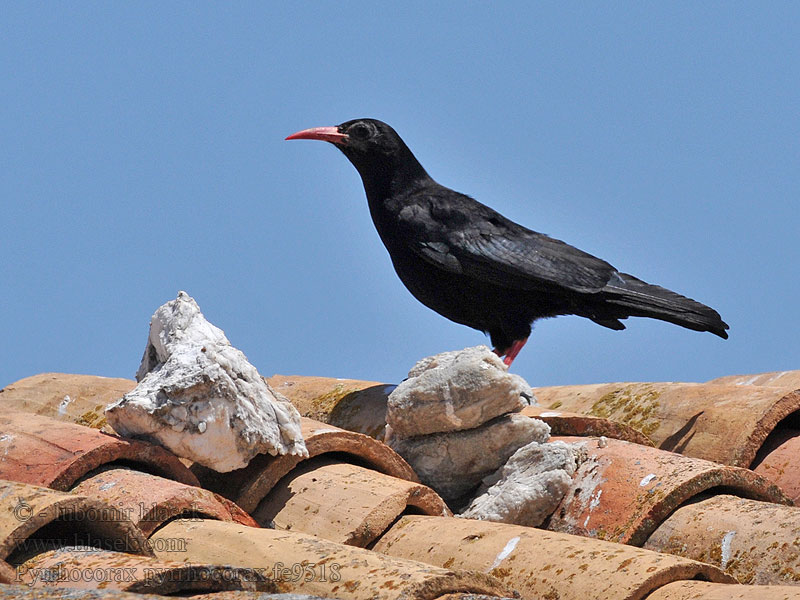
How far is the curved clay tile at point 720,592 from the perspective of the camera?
2.67 meters

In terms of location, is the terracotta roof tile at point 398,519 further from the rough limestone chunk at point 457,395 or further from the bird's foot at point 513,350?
the bird's foot at point 513,350

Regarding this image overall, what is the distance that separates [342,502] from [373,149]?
409cm

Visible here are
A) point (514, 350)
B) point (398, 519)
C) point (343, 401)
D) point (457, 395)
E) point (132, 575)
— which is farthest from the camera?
point (514, 350)

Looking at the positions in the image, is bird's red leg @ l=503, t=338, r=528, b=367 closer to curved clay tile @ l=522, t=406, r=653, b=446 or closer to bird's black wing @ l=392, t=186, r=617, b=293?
bird's black wing @ l=392, t=186, r=617, b=293

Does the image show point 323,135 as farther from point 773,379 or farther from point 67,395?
point 773,379

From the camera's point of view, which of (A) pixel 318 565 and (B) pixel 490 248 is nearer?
(A) pixel 318 565

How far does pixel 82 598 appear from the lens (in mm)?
1970

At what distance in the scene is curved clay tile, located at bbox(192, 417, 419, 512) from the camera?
372 cm

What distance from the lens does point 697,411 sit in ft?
16.5

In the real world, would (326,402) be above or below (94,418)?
above

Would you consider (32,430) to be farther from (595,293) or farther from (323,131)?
(323,131)

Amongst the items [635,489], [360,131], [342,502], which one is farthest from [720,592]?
[360,131]

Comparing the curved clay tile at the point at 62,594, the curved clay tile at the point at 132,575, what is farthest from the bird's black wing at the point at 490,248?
the curved clay tile at the point at 62,594

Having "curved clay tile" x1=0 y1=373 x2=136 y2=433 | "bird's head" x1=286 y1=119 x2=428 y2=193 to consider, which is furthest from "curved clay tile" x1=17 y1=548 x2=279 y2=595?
"bird's head" x1=286 y1=119 x2=428 y2=193
